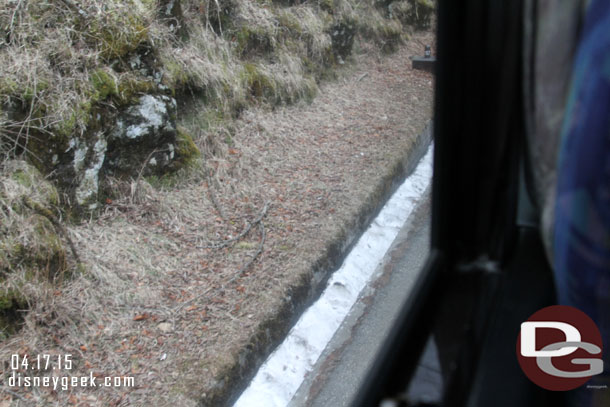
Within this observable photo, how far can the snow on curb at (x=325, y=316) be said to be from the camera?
10.5 ft

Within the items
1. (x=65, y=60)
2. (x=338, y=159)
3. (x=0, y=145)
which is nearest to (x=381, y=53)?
(x=338, y=159)

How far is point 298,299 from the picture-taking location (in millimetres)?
3836

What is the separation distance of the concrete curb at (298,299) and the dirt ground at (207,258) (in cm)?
2

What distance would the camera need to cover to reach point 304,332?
370 centimetres

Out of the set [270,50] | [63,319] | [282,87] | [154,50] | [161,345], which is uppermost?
[154,50]

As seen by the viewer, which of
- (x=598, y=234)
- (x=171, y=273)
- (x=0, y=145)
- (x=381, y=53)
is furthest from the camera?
(x=381, y=53)

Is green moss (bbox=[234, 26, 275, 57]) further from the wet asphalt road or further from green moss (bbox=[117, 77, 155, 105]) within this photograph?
the wet asphalt road

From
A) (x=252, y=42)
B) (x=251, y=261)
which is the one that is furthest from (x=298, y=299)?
(x=252, y=42)

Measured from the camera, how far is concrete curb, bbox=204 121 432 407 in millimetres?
3096

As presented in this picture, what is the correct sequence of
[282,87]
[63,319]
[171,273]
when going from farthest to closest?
[282,87], [171,273], [63,319]

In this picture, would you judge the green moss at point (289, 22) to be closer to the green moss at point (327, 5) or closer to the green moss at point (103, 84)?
the green moss at point (327, 5)

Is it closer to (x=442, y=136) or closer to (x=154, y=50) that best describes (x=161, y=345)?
(x=442, y=136)

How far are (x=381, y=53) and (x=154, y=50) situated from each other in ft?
18.7

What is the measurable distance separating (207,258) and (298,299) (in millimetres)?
862
